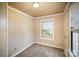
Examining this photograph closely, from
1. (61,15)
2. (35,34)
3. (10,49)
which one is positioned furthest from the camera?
(35,34)

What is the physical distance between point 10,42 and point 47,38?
3.09 m

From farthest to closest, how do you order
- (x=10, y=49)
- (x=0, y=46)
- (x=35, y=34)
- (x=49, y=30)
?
(x=35, y=34), (x=49, y=30), (x=10, y=49), (x=0, y=46)

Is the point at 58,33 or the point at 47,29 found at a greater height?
the point at 47,29

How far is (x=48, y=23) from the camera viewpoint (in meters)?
5.56

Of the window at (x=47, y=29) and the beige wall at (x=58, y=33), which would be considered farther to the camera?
the window at (x=47, y=29)

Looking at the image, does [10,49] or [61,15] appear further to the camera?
[61,15]

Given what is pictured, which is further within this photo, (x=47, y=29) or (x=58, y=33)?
(x=47, y=29)

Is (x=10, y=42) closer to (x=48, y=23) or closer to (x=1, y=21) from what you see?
(x=1, y=21)

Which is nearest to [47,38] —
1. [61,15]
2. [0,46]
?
[61,15]

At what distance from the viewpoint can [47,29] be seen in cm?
566

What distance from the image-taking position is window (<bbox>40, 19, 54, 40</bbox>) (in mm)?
5348

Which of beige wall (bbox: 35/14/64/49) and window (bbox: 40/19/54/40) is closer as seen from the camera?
beige wall (bbox: 35/14/64/49)

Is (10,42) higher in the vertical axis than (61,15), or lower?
lower

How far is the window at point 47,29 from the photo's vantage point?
211 inches
